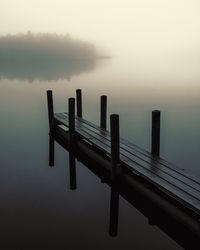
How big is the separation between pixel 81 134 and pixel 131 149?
2291mm

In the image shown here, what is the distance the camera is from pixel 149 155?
7906mm

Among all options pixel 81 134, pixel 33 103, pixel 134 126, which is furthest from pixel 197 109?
A: pixel 81 134

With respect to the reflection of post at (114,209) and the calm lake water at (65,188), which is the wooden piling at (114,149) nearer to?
the reflection of post at (114,209)

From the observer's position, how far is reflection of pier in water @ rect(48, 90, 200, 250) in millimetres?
5246

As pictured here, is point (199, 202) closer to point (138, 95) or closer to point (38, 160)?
point (38, 160)

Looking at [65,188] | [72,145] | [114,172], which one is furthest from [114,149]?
[65,188]

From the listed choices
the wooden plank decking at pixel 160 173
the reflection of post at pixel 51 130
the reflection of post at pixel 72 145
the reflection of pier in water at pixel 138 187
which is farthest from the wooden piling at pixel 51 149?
the wooden plank decking at pixel 160 173

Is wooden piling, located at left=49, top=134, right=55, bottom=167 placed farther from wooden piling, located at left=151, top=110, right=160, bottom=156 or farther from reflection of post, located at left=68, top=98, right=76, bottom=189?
wooden piling, located at left=151, top=110, right=160, bottom=156

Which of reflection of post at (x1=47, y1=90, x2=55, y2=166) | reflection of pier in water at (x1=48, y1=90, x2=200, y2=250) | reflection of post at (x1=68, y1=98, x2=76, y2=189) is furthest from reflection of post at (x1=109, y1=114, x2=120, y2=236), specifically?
reflection of post at (x1=47, y1=90, x2=55, y2=166)

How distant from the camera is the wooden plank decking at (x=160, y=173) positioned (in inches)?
220

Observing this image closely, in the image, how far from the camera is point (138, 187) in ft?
21.5

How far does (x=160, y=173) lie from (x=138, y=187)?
52 centimetres

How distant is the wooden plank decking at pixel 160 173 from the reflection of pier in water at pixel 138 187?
23mm

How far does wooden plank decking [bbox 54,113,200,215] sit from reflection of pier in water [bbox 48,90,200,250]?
23 mm
